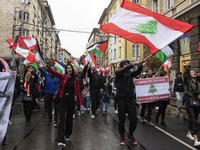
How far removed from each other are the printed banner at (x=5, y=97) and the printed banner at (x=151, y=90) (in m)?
4.18

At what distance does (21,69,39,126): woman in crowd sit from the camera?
6.46 meters

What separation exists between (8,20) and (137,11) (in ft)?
105

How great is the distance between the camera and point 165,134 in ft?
18.1

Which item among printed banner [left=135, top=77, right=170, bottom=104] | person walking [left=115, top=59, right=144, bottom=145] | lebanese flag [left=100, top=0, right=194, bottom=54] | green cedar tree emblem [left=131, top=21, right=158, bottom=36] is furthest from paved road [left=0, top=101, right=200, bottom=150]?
green cedar tree emblem [left=131, top=21, right=158, bottom=36]

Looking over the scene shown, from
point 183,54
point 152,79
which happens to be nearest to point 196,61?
point 183,54

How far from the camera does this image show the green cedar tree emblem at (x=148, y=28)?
4.54 meters

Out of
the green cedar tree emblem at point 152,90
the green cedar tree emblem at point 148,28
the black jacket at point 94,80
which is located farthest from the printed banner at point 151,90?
the green cedar tree emblem at point 148,28

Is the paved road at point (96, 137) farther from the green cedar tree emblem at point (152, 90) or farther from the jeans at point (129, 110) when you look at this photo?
the green cedar tree emblem at point (152, 90)

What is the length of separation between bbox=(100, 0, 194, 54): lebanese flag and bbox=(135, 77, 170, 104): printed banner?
8.56 ft

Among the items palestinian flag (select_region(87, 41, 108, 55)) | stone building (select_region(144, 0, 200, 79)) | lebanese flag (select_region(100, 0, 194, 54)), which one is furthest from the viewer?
stone building (select_region(144, 0, 200, 79))

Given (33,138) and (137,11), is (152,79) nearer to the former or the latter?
(137,11)

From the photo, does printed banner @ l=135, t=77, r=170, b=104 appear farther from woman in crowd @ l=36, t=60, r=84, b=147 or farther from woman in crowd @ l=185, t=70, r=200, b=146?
woman in crowd @ l=36, t=60, r=84, b=147

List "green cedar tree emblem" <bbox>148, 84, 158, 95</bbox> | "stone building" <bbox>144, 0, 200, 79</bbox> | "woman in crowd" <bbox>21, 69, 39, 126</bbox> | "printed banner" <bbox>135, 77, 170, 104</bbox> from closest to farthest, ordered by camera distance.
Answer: "woman in crowd" <bbox>21, 69, 39, 126</bbox> < "printed banner" <bbox>135, 77, 170, 104</bbox> < "green cedar tree emblem" <bbox>148, 84, 158, 95</bbox> < "stone building" <bbox>144, 0, 200, 79</bbox>

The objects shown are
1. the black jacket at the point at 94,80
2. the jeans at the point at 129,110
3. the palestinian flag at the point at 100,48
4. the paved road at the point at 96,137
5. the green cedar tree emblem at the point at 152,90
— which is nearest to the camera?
the paved road at the point at 96,137
